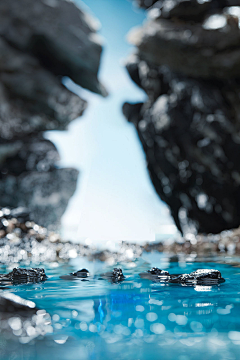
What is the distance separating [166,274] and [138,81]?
433 inches

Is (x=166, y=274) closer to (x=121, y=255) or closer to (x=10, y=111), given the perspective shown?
(x=121, y=255)

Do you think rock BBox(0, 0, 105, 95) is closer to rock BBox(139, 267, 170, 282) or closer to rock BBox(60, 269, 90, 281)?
rock BBox(60, 269, 90, 281)

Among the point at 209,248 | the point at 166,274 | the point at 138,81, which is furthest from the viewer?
the point at 138,81

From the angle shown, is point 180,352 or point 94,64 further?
point 94,64

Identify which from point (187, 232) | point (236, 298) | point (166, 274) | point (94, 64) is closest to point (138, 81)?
point (94, 64)

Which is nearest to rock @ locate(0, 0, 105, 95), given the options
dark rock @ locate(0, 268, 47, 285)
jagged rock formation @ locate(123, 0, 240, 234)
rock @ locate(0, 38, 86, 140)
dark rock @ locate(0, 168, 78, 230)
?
rock @ locate(0, 38, 86, 140)

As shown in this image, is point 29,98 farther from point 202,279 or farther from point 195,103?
point 202,279

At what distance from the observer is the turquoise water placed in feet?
3.13

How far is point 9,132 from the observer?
11.4 meters

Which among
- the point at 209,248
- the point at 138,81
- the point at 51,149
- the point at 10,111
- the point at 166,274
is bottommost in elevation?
the point at 209,248

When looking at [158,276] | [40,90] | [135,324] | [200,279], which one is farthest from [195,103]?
[135,324]

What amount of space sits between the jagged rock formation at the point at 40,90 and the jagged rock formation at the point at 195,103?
2.84 metres

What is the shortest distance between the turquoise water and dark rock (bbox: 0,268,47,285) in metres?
0.41

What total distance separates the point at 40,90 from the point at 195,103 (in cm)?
690
